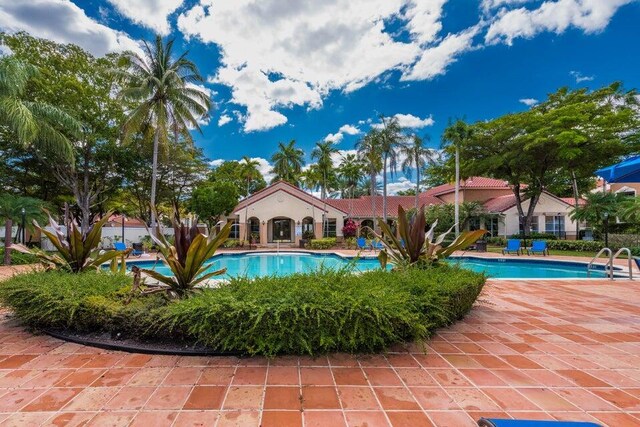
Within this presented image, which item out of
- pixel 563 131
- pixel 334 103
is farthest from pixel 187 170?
pixel 563 131

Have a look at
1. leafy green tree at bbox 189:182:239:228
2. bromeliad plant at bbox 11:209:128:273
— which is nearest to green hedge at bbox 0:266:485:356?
bromeliad plant at bbox 11:209:128:273

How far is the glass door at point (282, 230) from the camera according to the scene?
2969cm

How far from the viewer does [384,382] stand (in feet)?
9.41

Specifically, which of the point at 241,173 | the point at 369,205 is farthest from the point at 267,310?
the point at 241,173

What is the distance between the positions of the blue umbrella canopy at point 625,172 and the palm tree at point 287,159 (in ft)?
124

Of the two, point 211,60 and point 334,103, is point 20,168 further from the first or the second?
point 334,103

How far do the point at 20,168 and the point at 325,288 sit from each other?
27.3 metres

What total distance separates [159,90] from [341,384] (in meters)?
20.7

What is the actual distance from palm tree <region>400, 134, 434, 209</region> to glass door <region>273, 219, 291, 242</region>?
12.1m

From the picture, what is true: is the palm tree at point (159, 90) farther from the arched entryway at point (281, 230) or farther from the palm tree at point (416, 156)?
Answer: the palm tree at point (416, 156)

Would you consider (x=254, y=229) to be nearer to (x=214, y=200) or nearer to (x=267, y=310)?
(x=214, y=200)

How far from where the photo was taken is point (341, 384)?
111 inches

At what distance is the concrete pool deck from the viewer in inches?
92.0

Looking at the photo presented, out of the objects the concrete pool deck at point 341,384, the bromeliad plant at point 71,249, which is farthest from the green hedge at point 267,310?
the bromeliad plant at point 71,249
